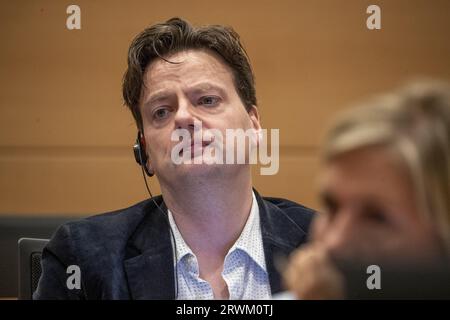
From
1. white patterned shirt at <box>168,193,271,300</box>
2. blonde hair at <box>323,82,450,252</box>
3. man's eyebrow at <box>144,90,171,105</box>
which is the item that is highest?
man's eyebrow at <box>144,90,171,105</box>

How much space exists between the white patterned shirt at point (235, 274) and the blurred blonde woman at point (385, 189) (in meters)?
0.13

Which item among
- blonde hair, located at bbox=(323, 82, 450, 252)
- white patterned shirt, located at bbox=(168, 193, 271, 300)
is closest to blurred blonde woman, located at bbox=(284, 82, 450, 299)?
blonde hair, located at bbox=(323, 82, 450, 252)

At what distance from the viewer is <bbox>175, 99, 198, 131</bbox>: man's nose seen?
4.73 feet

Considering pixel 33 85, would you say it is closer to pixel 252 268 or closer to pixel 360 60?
pixel 252 268

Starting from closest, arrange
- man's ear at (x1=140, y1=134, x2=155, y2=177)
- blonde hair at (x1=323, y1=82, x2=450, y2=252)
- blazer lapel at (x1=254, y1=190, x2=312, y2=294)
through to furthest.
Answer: blonde hair at (x1=323, y1=82, x2=450, y2=252) < blazer lapel at (x1=254, y1=190, x2=312, y2=294) < man's ear at (x1=140, y1=134, x2=155, y2=177)

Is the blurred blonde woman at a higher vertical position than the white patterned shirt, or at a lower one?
higher

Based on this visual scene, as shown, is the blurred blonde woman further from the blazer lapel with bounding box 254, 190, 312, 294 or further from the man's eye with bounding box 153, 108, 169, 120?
the man's eye with bounding box 153, 108, 169, 120

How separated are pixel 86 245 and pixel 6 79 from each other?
501 mm

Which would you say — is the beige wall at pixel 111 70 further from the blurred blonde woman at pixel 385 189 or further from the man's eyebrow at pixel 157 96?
the blurred blonde woman at pixel 385 189

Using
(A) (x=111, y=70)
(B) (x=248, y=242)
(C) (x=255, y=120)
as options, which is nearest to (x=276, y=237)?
(B) (x=248, y=242)

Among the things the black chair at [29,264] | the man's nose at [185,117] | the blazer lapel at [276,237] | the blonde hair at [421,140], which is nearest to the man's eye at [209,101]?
the man's nose at [185,117]

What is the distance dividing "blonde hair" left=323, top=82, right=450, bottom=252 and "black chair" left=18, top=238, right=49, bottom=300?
80 cm
